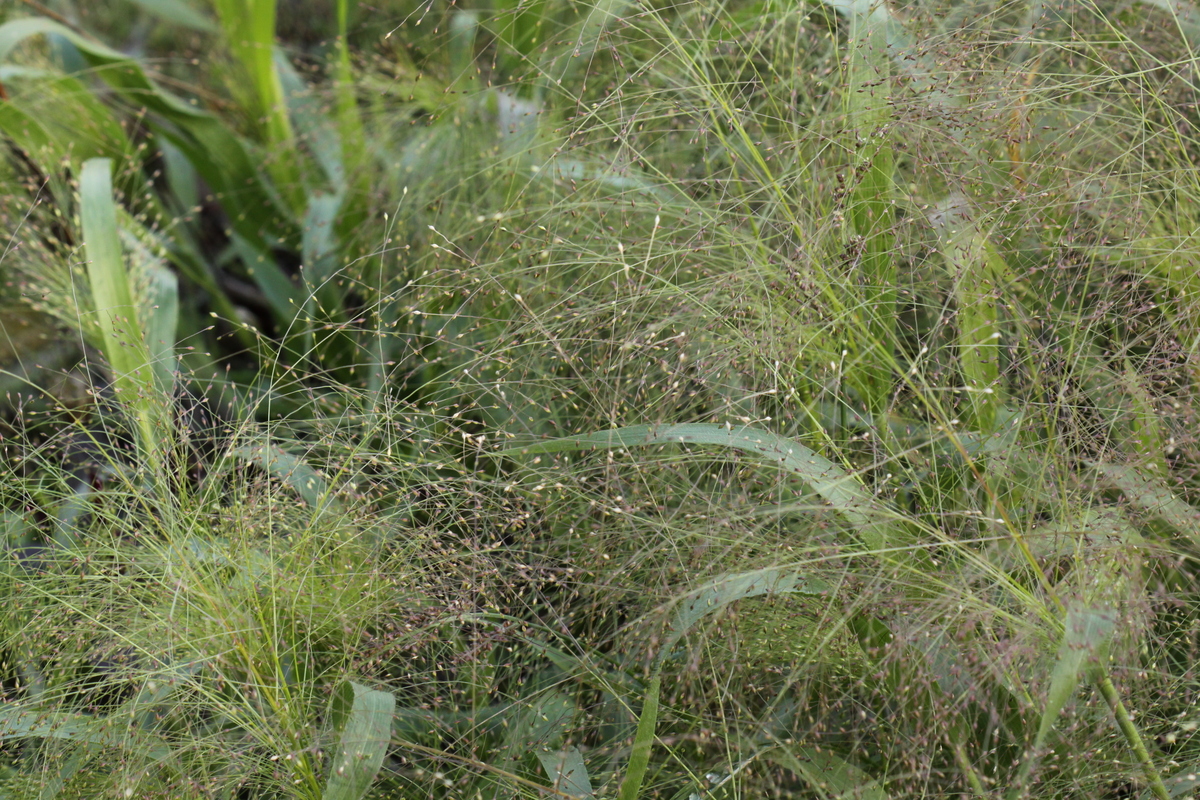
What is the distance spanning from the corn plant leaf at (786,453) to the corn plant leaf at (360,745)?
10.7 inches

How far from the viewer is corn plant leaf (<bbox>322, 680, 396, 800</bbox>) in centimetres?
88

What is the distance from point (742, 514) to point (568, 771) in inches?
12.4

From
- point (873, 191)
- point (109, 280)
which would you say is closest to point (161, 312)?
point (109, 280)

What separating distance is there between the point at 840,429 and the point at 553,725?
452mm

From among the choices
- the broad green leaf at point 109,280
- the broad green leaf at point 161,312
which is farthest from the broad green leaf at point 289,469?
the broad green leaf at point 161,312

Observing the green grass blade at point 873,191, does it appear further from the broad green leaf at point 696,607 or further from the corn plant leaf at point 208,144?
the corn plant leaf at point 208,144

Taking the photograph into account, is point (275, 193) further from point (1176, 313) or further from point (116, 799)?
point (1176, 313)

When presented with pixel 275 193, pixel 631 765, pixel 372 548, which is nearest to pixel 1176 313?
pixel 631 765

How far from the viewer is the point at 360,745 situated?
2.91 feet

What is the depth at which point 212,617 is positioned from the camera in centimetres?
94

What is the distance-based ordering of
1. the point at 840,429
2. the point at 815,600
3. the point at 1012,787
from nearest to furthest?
the point at 1012,787
the point at 815,600
the point at 840,429

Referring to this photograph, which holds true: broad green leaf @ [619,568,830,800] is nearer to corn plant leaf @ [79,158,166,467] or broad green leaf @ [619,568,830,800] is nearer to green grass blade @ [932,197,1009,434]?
green grass blade @ [932,197,1009,434]

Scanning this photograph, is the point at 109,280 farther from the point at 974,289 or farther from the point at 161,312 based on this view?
the point at 974,289

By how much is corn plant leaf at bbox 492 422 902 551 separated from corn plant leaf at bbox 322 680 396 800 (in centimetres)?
27
